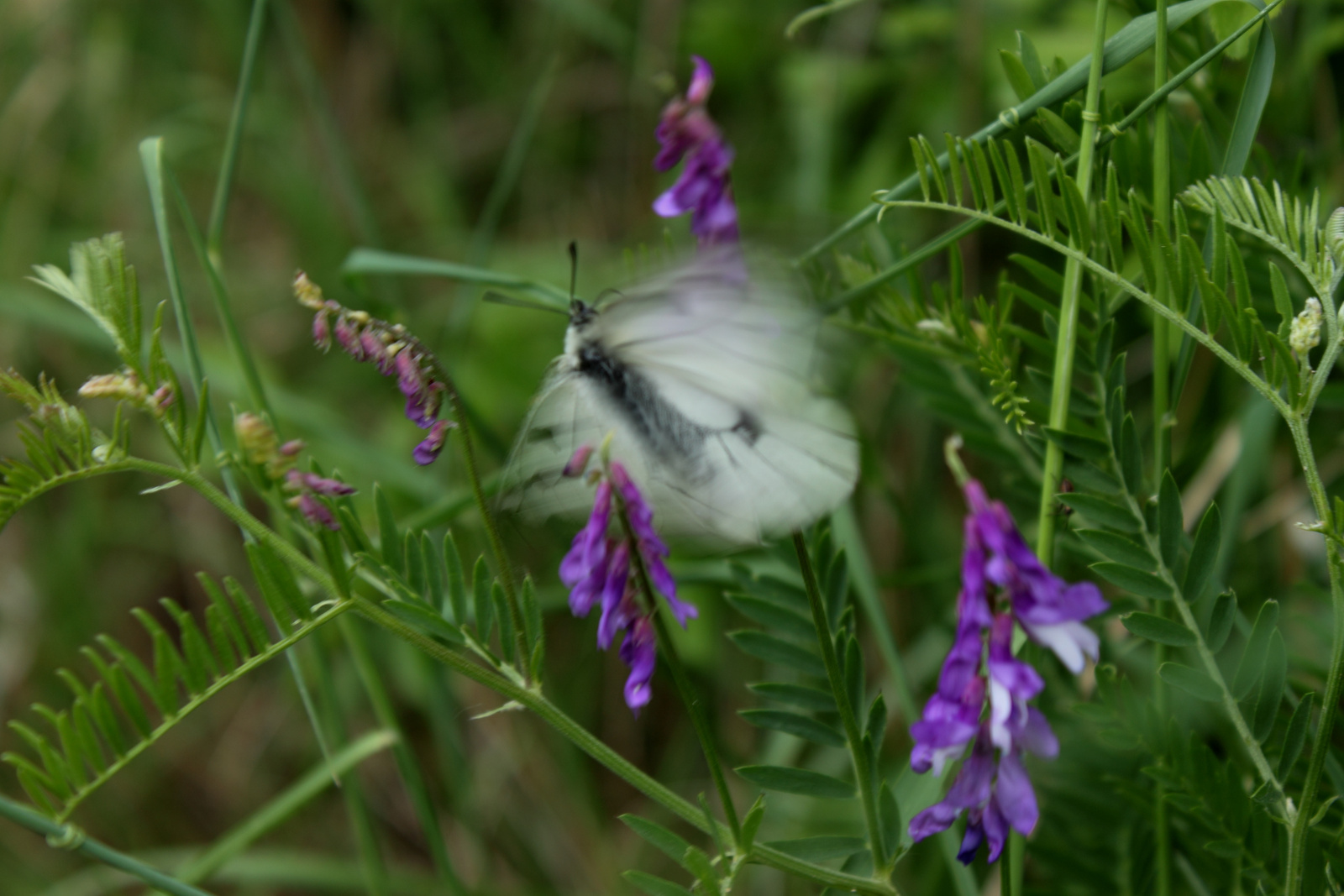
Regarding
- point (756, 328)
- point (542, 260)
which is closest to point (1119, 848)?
point (756, 328)

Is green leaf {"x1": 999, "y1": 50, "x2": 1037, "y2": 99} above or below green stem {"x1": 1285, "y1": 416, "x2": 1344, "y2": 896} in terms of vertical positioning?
above

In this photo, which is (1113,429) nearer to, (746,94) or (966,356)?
(966,356)

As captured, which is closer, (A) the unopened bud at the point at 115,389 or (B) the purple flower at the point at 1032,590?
(B) the purple flower at the point at 1032,590

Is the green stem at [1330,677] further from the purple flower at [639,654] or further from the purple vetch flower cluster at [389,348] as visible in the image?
the purple vetch flower cluster at [389,348]

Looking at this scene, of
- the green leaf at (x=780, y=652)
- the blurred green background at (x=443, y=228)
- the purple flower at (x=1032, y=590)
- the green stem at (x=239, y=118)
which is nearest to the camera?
the purple flower at (x=1032, y=590)

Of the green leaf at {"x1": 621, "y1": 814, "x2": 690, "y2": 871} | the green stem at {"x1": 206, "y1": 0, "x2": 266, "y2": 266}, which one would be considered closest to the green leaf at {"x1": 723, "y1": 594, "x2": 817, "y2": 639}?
the green leaf at {"x1": 621, "y1": 814, "x2": 690, "y2": 871}

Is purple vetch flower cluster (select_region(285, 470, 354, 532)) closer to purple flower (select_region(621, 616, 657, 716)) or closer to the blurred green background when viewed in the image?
purple flower (select_region(621, 616, 657, 716))

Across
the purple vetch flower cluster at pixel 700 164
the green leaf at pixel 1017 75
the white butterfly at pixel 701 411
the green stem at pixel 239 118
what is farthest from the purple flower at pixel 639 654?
the green stem at pixel 239 118
